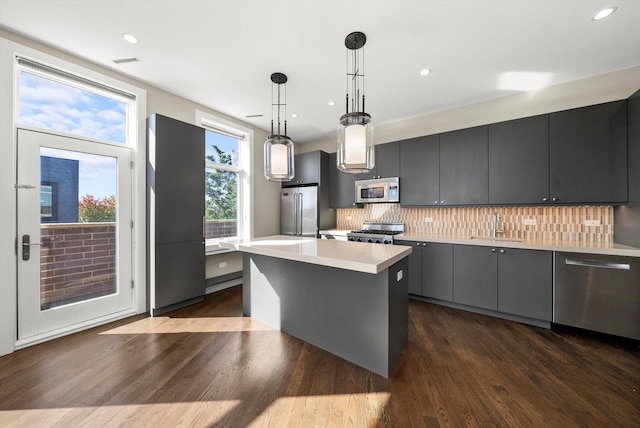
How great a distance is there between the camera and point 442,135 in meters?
3.53

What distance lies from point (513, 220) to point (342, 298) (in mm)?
2702

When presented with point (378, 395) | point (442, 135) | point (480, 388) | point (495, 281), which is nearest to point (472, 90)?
point (442, 135)

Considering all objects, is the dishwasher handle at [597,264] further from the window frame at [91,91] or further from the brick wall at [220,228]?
the window frame at [91,91]

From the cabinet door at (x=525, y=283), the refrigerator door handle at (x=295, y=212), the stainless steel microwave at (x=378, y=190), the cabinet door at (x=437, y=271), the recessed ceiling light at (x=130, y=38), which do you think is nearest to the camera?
the recessed ceiling light at (x=130, y=38)

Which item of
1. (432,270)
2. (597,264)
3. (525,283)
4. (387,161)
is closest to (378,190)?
(387,161)

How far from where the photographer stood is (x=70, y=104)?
260 centimetres

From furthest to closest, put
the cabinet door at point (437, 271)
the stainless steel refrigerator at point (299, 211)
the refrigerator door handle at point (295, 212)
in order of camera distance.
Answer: the refrigerator door handle at point (295, 212) < the stainless steel refrigerator at point (299, 211) < the cabinet door at point (437, 271)

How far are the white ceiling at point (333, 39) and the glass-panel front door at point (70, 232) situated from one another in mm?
1035

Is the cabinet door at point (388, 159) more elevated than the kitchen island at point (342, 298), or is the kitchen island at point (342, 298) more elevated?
the cabinet door at point (388, 159)

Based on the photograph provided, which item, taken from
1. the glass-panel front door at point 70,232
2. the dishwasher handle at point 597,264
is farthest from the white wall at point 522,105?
the glass-panel front door at point 70,232

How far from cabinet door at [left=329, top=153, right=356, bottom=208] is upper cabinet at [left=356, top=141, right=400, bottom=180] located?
1.34ft

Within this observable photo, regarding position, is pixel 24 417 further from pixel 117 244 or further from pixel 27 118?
pixel 27 118

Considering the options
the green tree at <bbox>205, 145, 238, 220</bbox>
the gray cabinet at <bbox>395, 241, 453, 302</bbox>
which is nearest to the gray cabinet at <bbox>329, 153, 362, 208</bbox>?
the gray cabinet at <bbox>395, 241, 453, 302</bbox>

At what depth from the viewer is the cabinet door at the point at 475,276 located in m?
2.91
